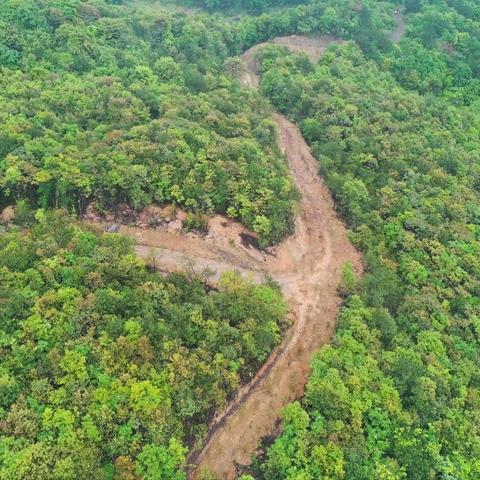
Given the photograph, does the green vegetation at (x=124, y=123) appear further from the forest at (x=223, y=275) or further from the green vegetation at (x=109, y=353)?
the green vegetation at (x=109, y=353)

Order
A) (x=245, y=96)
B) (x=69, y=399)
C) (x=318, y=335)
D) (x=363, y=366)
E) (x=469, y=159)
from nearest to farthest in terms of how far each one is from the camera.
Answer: (x=69, y=399) → (x=363, y=366) → (x=318, y=335) → (x=469, y=159) → (x=245, y=96)

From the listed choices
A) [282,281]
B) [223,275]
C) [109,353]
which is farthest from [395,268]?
[109,353]

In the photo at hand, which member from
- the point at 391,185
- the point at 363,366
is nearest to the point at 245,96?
the point at 391,185

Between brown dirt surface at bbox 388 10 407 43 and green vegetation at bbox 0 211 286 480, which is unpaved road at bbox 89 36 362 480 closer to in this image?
green vegetation at bbox 0 211 286 480

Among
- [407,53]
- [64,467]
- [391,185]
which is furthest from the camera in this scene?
[407,53]

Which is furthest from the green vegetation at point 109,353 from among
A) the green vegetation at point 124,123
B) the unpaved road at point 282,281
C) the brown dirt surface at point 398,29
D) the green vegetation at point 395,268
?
the brown dirt surface at point 398,29

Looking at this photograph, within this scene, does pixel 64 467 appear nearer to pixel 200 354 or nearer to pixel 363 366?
pixel 200 354

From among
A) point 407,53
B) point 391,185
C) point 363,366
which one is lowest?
point 363,366
